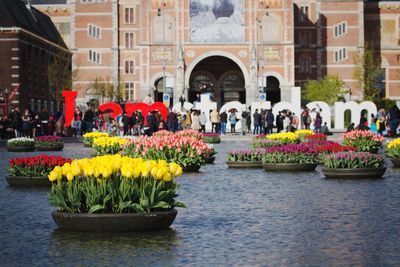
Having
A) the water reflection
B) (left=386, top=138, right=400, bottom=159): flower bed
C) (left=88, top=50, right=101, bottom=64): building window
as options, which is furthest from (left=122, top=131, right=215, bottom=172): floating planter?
(left=88, top=50, right=101, bottom=64): building window

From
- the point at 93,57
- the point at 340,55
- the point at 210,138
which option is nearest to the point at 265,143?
the point at 210,138

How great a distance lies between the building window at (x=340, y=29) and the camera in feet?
303

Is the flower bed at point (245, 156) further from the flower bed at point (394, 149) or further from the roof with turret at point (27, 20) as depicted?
the roof with turret at point (27, 20)

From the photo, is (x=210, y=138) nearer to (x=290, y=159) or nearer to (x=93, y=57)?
(x=290, y=159)

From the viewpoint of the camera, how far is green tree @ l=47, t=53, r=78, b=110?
80438 millimetres

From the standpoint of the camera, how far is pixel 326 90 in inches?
3324

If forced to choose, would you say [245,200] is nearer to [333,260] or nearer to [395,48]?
[333,260]

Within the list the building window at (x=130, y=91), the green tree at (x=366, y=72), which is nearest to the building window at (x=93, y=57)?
the building window at (x=130, y=91)

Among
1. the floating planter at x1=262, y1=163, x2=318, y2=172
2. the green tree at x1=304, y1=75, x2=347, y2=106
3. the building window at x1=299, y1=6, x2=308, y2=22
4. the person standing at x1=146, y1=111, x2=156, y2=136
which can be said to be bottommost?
the floating planter at x1=262, y1=163, x2=318, y2=172

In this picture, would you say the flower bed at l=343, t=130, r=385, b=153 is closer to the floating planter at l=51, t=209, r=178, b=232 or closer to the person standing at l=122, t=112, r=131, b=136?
the floating planter at l=51, t=209, r=178, b=232

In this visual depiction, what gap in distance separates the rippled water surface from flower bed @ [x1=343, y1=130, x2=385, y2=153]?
12.2 m

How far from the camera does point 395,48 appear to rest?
9506cm

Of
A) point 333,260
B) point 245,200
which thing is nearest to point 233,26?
point 245,200

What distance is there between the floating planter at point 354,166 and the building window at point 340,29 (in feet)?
240
